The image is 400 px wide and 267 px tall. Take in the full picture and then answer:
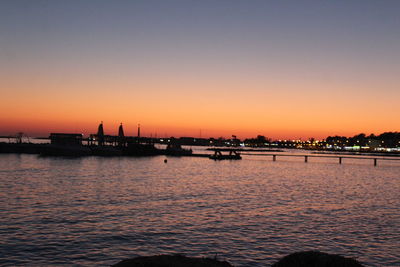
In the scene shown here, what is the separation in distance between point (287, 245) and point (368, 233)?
7230 mm

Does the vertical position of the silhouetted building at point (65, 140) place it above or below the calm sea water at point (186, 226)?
above

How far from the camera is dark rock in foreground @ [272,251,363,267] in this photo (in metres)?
7.35

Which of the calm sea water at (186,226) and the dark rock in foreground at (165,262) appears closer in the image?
the dark rock in foreground at (165,262)

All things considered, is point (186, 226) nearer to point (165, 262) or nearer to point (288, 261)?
point (288, 261)

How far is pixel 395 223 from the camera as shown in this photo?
28203mm

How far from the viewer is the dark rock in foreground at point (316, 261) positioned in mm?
7348

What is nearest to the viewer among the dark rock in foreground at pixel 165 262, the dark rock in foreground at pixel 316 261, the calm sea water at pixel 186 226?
the dark rock in foreground at pixel 165 262

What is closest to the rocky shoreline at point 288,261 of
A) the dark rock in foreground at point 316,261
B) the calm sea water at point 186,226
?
the dark rock in foreground at point 316,261

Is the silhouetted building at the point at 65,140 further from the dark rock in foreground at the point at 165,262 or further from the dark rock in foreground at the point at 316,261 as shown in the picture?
the dark rock in foreground at the point at 316,261

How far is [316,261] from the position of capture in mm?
7547

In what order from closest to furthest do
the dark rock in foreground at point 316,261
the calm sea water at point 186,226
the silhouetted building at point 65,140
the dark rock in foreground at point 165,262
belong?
the dark rock in foreground at point 165,262, the dark rock in foreground at point 316,261, the calm sea water at point 186,226, the silhouetted building at point 65,140

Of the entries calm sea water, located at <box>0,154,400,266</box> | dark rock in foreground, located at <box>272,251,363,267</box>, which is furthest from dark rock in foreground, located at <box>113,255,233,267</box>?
calm sea water, located at <box>0,154,400,266</box>

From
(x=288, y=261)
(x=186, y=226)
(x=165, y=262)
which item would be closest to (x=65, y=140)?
(x=186, y=226)

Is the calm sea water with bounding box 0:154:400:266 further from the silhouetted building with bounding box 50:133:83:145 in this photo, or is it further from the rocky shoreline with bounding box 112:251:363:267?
the silhouetted building with bounding box 50:133:83:145
